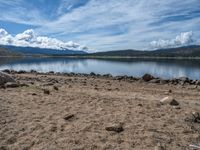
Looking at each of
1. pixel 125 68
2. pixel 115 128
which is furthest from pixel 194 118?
pixel 125 68

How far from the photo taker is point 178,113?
9766mm

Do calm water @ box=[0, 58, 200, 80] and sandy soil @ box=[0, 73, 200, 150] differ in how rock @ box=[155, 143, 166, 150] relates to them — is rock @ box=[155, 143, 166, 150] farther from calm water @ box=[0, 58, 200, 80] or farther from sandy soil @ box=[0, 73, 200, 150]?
calm water @ box=[0, 58, 200, 80]

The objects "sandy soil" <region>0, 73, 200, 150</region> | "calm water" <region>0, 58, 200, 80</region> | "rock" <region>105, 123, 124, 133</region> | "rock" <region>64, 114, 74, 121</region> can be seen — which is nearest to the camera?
"sandy soil" <region>0, 73, 200, 150</region>

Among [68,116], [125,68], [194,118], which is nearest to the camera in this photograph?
[68,116]

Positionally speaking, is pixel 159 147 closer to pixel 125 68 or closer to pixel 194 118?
pixel 194 118

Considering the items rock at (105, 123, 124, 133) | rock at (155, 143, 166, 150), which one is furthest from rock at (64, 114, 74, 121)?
rock at (155, 143, 166, 150)

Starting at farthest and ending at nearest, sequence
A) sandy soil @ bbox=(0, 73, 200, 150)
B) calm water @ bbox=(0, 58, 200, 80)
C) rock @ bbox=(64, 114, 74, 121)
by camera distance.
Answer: calm water @ bbox=(0, 58, 200, 80), rock @ bbox=(64, 114, 74, 121), sandy soil @ bbox=(0, 73, 200, 150)

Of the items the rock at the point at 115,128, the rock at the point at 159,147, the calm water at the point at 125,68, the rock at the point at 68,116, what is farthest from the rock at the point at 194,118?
the calm water at the point at 125,68

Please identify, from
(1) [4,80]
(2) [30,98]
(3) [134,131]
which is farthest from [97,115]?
(1) [4,80]

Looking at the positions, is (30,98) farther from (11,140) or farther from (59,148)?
(59,148)

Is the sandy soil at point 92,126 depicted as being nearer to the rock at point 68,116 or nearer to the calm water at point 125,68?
the rock at point 68,116

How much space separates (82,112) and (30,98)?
10.8 feet

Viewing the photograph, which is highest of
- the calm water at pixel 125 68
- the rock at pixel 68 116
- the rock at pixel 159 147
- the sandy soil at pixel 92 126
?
the rock at pixel 68 116

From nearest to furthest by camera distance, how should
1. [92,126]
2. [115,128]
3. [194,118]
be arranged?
[115,128] → [92,126] → [194,118]
